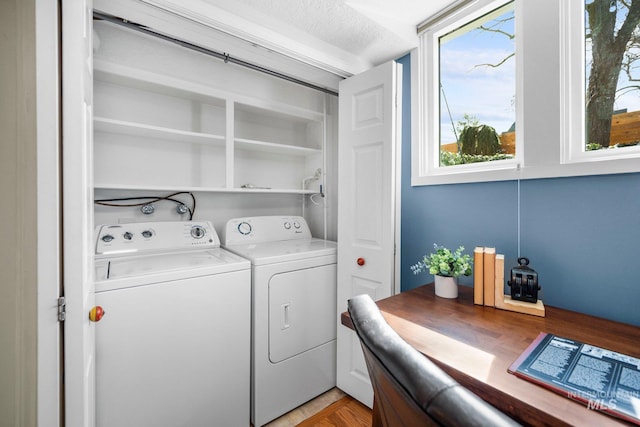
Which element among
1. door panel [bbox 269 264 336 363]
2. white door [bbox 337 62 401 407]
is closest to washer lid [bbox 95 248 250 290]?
door panel [bbox 269 264 336 363]

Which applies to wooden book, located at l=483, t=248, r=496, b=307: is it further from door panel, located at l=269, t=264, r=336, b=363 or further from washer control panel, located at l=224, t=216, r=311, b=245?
washer control panel, located at l=224, t=216, r=311, b=245

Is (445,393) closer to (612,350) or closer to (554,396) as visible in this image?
(554,396)

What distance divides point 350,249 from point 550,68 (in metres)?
1.42

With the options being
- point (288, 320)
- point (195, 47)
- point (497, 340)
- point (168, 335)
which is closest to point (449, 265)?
point (497, 340)

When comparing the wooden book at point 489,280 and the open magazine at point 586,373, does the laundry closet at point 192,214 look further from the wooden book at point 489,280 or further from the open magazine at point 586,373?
the open magazine at point 586,373

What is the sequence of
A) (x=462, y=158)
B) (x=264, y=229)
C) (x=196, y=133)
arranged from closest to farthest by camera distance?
(x=462, y=158), (x=196, y=133), (x=264, y=229)

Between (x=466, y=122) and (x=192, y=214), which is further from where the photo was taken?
(x=192, y=214)

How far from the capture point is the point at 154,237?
1.85 metres

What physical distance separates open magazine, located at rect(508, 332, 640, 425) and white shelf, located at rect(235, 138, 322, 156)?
2014 mm

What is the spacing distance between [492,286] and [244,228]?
1.73 metres

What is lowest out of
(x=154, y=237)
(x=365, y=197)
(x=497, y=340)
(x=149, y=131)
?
(x=497, y=340)

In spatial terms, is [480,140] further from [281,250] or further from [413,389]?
[413,389]

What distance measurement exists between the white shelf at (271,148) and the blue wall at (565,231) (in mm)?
1243

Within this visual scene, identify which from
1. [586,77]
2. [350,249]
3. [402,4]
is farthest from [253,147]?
[586,77]
